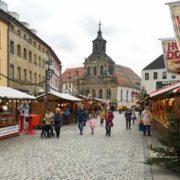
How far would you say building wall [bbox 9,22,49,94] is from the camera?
28.8 metres

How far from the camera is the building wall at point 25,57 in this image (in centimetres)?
2883

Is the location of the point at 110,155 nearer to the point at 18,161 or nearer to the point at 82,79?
the point at 18,161

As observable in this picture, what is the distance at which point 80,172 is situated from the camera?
773cm

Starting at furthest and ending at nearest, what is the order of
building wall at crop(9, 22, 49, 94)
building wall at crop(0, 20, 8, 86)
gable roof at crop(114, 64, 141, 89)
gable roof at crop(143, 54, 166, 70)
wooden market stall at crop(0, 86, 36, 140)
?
gable roof at crop(114, 64, 141, 89), gable roof at crop(143, 54, 166, 70), building wall at crop(9, 22, 49, 94), building wall at crop(0, 20, 8, 86), wooden market stall at crop(0, 86, 36, 140)

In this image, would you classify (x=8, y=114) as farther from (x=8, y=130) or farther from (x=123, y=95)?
(x=123, y=95)

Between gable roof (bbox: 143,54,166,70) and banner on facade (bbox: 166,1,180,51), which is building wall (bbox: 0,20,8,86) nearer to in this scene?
banner on facade (bbox: 166,1,180,51)

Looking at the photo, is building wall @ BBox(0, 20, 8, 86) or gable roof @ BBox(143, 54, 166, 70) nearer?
building wall @ BBox(0, 20, 8, 86)

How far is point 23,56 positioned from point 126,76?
67.8 m

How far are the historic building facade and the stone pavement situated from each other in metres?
→ 13.0

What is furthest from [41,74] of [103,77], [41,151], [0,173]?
[103,77]

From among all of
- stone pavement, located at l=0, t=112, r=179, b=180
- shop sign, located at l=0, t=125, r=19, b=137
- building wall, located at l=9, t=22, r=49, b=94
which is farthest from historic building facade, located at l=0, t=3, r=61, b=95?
stone pavement, located at l=0, t=112, r=179, b=180

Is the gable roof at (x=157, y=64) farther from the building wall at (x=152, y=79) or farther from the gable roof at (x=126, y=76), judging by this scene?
the gable roof at (x=126, y=76)

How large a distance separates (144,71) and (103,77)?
33172mm

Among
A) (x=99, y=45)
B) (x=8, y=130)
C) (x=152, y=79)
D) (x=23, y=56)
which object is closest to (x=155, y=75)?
(x=152, y=79)
